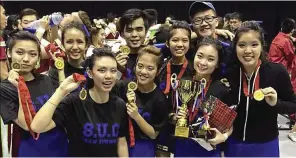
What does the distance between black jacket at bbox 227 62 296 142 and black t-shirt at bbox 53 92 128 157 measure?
0.65 meters

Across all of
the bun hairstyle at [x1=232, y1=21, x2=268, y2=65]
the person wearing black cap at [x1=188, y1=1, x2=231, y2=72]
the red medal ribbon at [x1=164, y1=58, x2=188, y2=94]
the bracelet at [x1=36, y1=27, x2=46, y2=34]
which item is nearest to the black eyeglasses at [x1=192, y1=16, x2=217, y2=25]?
the person wearing black cap at [x1=188, y1=1, x2=231, y2=72]

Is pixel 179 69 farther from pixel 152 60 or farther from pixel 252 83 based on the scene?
pixel 252 83

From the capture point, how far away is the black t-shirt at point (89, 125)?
6.12 ft

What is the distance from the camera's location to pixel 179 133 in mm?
1934

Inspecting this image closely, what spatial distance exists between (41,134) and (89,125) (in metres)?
0.29

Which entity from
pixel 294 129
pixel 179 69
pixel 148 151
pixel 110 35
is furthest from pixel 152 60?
pixel 294 129

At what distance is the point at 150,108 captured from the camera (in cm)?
210

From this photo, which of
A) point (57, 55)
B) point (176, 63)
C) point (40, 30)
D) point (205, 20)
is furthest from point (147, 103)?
point (40, 30)

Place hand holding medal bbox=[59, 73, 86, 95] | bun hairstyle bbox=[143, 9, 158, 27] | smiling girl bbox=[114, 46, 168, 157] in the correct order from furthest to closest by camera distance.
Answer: bun hairstyle bbox=[143, 9, 158, 27], smiling girl bbox=[114, 46, 168, 157], hand holding medal bbox=[59, 73, 86, 95]

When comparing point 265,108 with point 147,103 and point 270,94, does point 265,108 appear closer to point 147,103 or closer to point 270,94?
point 270,94

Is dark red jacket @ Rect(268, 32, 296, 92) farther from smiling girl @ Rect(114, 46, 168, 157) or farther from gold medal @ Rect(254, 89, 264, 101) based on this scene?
gold medal @ Rect(254, 89, 264, 101)

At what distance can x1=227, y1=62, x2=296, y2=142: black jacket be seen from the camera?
1943 millimetres

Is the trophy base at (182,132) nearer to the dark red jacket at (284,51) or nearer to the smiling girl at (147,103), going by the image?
the smiling girl at (147,103)

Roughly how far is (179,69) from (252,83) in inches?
19.8
